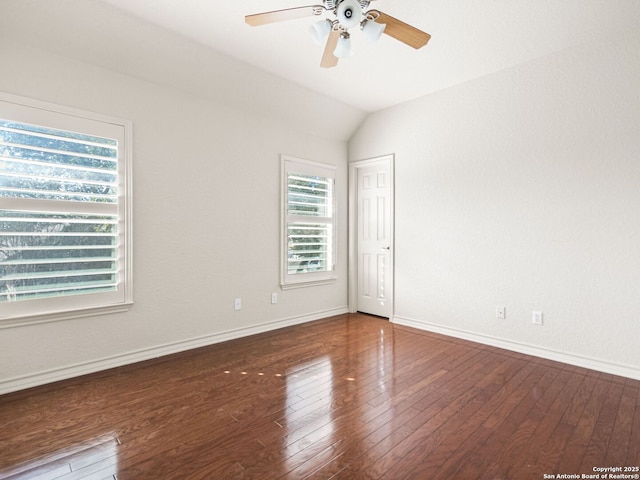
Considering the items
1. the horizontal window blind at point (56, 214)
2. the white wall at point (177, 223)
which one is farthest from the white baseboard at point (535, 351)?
the horizontal window blind at point (56, 214)

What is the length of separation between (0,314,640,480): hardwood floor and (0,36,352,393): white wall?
0.94 ft

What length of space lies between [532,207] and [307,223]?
252 centimetres

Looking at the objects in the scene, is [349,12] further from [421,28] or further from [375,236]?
[375,236]

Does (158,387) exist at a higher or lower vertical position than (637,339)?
lower

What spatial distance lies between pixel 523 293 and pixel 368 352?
5.38ft

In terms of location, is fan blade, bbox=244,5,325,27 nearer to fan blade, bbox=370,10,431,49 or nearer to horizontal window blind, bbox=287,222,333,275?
fan blade, bbox=370,10,431,49

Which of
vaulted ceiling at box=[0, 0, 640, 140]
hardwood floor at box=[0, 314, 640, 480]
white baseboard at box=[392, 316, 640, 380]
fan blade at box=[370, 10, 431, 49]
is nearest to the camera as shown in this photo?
hardwood floor at box=[0, 314, 640, 480]

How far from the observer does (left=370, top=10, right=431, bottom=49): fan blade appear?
6.75ft

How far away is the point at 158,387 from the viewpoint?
8.43 ft

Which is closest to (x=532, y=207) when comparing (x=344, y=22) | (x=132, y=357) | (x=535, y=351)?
(x=535, y=351)

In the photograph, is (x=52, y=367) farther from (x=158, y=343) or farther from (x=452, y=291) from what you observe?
(x=452, y=291)

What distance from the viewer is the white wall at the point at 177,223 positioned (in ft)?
8.68

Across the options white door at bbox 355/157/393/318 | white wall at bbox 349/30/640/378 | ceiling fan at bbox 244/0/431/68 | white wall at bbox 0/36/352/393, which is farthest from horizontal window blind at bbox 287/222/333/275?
ceiling fan at bbox 244/0/431/68

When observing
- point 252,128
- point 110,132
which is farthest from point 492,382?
point 110,132
